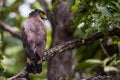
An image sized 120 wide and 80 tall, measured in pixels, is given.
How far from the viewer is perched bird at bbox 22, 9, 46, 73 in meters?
4.09

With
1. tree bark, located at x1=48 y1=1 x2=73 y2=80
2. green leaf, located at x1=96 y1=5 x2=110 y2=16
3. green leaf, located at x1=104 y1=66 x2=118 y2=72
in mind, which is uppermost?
green leaf, located at x1=96 y1=5 x2=110 y2=16

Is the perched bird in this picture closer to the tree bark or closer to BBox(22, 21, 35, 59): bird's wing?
BBox(22, 21, 35, 59): bird's wing

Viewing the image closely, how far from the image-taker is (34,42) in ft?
14.0

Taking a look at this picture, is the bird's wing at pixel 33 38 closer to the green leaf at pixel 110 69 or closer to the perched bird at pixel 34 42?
the perched bird at pixel 34 42

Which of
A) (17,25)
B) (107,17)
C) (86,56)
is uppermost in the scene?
(107,17)

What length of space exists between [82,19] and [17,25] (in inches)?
155

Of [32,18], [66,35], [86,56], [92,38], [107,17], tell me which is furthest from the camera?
[86,56]

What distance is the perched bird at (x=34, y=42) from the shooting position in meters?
4.09

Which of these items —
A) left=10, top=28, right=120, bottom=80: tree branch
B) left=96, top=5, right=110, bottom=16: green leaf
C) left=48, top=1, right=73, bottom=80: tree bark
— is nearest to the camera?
left=96, top=5, right=110, bottom=16: green leaf

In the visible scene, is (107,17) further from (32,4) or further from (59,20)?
(32,4)

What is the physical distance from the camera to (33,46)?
4219 mm

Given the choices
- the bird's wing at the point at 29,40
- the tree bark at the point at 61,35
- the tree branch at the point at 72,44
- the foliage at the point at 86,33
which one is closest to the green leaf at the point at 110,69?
the foliage at the point at 86,33

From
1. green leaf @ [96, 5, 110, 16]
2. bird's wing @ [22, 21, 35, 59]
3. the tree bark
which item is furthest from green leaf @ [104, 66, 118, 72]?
green leaf @ [96, 5, 110, 16]

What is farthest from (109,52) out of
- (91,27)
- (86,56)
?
(91,27)
